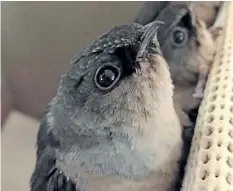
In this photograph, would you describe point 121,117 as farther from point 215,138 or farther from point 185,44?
point 185,44

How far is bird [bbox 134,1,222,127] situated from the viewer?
96 cm

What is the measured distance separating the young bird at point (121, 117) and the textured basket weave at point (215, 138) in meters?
0.05

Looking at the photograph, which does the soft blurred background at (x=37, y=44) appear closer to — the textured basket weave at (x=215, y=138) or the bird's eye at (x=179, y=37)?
the bird's eye at (x=179, y=37)

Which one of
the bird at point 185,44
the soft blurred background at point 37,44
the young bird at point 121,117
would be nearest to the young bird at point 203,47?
the bird at point 185,44

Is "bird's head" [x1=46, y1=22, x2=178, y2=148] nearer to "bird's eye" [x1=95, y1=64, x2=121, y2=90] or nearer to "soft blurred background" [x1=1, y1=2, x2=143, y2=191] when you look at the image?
"bird's eye" [x1=95, y1=64, x2=121, y2=90]

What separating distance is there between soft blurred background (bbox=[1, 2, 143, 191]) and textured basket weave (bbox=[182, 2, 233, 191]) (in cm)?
47

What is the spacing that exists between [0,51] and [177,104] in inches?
22.5

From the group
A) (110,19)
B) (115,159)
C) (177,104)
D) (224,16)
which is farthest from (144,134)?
(110,19)

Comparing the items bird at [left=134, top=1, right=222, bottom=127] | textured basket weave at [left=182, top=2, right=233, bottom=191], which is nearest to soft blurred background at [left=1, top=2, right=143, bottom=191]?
bird at [left=134, top=1, right=222, bottom=127]

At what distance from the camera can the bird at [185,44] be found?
957 mm

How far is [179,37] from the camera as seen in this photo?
3.21 feet

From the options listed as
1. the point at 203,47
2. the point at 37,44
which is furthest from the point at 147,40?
the point at 37,44

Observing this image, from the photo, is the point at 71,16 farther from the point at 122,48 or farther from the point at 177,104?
the point at 122,48

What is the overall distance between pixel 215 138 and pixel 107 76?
6.3 inches
